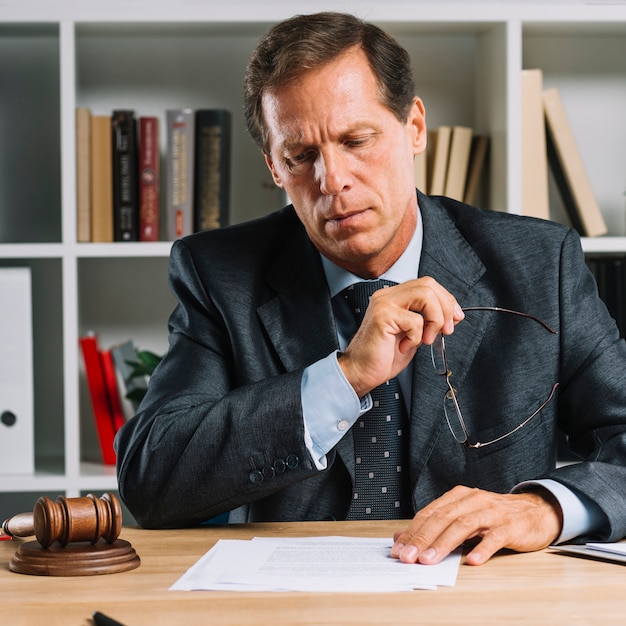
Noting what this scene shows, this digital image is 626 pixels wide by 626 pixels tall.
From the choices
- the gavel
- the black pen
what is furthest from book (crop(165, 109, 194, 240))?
the black pen

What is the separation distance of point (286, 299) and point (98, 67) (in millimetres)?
1330

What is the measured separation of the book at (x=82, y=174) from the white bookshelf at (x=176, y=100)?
0.22 feet

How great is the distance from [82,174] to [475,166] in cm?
101

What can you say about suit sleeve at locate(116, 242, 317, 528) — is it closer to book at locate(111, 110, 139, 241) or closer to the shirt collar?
the shirt collar

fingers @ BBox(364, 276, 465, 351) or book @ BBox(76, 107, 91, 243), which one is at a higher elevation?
book @ BBox(76, 107, 91, 243)

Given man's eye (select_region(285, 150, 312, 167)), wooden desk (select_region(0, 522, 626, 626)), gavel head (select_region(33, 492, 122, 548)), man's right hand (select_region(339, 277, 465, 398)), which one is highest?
man's eye (select_region(285, 150, 312, 167))

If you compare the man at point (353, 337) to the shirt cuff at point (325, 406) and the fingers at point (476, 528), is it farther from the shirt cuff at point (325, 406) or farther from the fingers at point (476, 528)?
the fingers at point (476, 528)

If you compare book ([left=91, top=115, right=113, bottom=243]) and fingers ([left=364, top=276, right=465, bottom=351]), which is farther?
book ([left=91, top=115, right=113, bottom=243])

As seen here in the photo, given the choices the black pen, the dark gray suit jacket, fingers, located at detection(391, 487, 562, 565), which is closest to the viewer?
the black pen

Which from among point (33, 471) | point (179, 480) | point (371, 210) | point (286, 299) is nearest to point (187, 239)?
point (286, 299)

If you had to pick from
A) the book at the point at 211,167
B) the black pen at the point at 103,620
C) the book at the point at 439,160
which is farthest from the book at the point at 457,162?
the black pen at the point at 103,620

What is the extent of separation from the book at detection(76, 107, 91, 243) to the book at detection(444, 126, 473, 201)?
2.99 ft

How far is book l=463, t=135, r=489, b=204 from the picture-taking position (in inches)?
98.7

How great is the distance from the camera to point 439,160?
2.46 m
